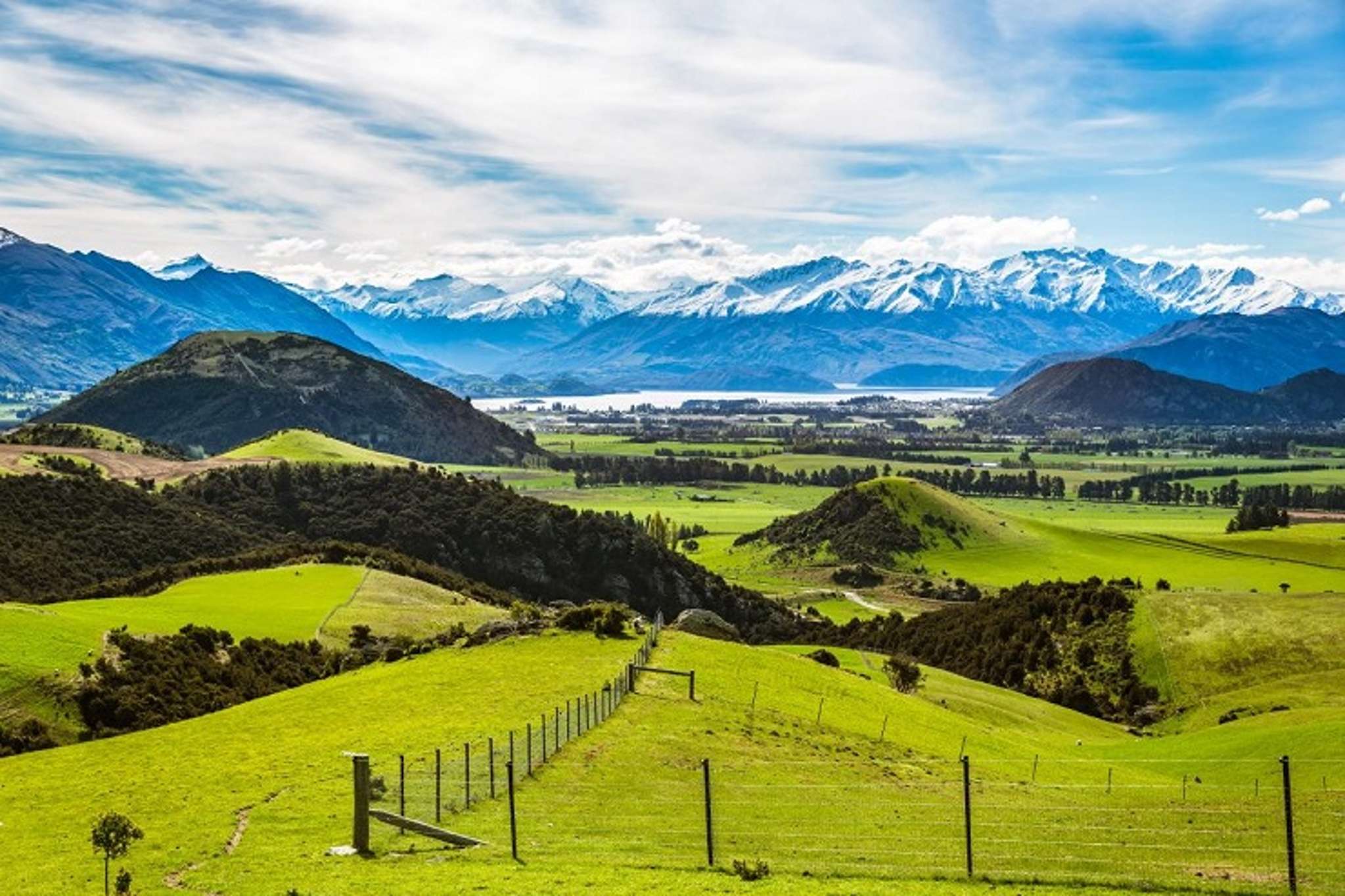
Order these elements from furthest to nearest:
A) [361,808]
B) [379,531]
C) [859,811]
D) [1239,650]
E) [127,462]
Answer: [127,462]
[379,531]
[1239,650]
[859,811]
[361,808]

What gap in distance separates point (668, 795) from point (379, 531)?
150 m

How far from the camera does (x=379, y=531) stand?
174 metres

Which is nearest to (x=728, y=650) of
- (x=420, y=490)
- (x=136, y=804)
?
(x=136, y=804)

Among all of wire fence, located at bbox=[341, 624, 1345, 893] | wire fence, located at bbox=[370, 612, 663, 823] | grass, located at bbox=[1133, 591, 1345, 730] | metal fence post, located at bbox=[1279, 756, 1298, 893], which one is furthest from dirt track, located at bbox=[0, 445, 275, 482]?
metal fence post, located at bbox=[1279, 756, 1298, 893]

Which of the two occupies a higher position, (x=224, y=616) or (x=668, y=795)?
(x=668, y=795)

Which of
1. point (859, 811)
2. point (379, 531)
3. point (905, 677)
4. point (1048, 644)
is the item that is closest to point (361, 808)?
point (859, 811)

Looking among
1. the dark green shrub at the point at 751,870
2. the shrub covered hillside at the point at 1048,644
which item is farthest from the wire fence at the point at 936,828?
the shrub covered hillside at the point at 1048,644

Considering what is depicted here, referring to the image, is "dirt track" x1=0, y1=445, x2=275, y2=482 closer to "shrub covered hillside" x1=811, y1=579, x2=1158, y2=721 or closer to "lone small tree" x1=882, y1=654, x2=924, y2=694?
"shrub covered hillside" x1=811, y1=579, x2=1158, y2=721

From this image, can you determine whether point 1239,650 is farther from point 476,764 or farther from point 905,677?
point 476,764

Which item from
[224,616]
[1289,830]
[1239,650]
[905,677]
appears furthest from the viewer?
[1239,650]

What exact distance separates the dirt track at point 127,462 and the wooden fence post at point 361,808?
474ft

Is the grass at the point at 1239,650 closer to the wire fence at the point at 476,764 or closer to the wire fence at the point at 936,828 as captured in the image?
the wire fence at the point at 936,828

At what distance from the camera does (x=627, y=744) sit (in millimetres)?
37625

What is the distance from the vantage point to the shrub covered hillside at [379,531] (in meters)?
133
